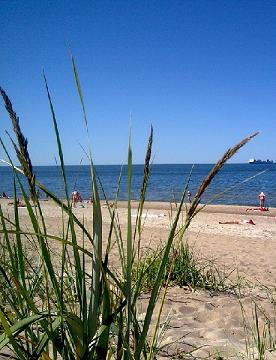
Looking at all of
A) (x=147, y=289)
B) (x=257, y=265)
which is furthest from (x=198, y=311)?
(x=257, y=265)

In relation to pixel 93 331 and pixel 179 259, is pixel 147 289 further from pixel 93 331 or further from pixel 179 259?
pixel 93 331

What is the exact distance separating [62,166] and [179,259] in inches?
153

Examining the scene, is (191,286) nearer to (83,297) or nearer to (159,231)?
(83,297)

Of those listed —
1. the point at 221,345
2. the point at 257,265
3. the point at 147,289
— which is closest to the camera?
the point at 221,345

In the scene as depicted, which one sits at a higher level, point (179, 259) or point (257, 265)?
point (179, 259)

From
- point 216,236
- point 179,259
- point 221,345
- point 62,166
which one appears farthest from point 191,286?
point 216,236

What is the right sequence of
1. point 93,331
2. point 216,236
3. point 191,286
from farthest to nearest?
point 216,236 < point 191,286 < point 93,331

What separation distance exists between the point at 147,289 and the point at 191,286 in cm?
74

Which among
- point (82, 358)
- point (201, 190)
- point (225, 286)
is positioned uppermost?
point (201, 190)

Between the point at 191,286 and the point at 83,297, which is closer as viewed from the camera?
the point at 83,297

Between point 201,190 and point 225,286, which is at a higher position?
point 201,190

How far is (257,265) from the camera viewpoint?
752 cm

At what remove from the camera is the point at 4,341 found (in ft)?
2.93

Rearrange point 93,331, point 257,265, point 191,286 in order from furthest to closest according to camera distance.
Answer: point 257,265
point 191,286
point 93,331
